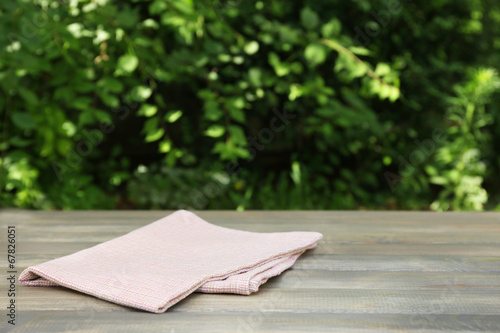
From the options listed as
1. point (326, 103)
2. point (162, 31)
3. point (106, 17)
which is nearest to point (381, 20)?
point (326, 103)

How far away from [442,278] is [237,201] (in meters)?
1.92

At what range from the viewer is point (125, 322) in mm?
701

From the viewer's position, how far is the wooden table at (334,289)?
696 mm

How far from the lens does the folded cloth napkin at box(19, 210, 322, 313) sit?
2.53ft

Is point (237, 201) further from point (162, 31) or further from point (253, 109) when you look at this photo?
point (162, 31)

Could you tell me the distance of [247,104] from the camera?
257 centimetres

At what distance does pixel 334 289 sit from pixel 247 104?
181cm

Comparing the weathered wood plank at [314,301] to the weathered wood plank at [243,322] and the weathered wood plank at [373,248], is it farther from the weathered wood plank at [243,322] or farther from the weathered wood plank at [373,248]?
the weathered wood plank at [373,248]

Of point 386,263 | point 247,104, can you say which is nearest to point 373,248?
point 386,263

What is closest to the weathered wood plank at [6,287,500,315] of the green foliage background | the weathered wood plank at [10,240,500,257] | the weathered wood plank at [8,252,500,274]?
the weathered wood plank at [8,252,500,274]

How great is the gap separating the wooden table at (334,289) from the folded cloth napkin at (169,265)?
16mm

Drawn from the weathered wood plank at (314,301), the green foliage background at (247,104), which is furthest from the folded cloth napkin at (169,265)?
the green foliage background at (247,104)

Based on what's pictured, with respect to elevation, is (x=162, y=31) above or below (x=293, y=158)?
above

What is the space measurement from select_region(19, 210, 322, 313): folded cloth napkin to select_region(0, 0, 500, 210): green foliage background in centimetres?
117
